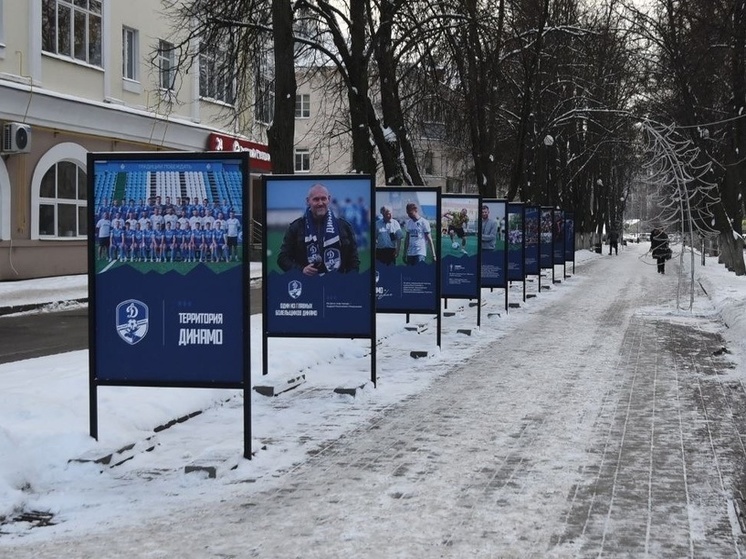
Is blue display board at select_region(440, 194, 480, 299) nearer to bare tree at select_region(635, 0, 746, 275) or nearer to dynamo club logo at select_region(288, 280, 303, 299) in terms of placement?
dynamo club logo at select_region(288, 280, 303, 299)

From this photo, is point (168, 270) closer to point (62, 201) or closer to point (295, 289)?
point (295, 289)

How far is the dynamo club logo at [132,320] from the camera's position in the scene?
22.1 feet

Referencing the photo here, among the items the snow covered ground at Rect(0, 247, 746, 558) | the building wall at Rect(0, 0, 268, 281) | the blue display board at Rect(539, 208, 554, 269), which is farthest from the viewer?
the blue display board at Rect(539, 208, 554, 269)

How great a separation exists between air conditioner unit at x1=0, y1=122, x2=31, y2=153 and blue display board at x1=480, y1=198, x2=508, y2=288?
11700mm

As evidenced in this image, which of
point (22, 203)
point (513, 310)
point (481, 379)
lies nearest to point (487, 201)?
point (513, 310)

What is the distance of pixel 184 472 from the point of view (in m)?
6.32

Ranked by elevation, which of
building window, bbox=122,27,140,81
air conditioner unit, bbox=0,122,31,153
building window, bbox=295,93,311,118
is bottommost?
air conditioner unit, bbox=0,122,31,153

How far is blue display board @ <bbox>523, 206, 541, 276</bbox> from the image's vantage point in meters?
24.2

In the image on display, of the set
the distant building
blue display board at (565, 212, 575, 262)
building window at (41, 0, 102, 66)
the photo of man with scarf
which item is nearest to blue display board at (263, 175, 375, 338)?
the photo of man with scarf

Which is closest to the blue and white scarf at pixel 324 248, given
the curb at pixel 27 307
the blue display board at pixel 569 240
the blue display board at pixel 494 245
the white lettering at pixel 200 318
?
the white lettering at pixel 200 318

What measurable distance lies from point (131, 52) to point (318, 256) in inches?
863

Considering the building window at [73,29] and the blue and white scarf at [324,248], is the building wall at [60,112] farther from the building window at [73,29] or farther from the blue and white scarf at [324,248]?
the blue and white scarf at [324,248]

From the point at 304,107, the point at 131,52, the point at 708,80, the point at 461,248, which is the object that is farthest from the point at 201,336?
the point at 304,107

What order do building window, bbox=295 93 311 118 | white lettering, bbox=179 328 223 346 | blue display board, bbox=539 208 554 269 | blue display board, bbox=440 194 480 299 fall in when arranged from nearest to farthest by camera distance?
white lettering, bbox=179 328 223 346 → blue display board, bbox=440 194 480 299 → blue display board, bbox=539 208 554 269 → building window, bbox=295 93 311 118
